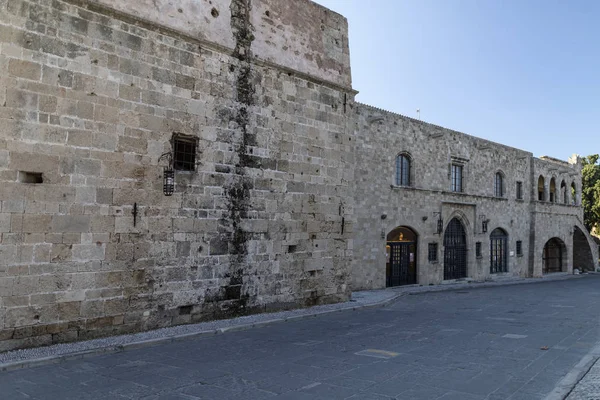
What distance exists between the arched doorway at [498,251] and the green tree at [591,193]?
18488 mm

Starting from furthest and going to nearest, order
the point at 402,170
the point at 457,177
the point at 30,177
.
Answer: the point at 457,177
the point at 402,170
the point at 30,177

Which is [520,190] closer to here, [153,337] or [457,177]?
[457,177]

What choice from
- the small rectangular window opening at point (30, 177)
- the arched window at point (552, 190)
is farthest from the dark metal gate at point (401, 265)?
the arched window at point (552, 190)

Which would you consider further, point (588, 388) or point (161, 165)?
point (161, 165)

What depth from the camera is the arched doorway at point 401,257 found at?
710 inches

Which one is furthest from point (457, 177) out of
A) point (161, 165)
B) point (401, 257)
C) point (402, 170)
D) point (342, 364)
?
point (342, 364)

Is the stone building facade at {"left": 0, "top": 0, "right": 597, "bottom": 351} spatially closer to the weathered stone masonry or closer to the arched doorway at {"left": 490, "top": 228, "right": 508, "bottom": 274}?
the weathered stone masonry

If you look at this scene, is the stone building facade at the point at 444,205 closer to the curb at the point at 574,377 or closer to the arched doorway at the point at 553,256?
the arched doorway at the point at 553,256

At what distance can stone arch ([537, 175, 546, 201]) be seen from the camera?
28.4 metres

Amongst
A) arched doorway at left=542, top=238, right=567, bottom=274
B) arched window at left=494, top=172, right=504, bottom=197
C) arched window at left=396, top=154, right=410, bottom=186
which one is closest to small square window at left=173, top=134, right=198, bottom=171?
arched window at left=396, top=154, right=410, bottom=186

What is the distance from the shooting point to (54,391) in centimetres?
540

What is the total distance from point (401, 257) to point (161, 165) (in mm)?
12146

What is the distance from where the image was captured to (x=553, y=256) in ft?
102

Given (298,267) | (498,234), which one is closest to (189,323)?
(298,267)
